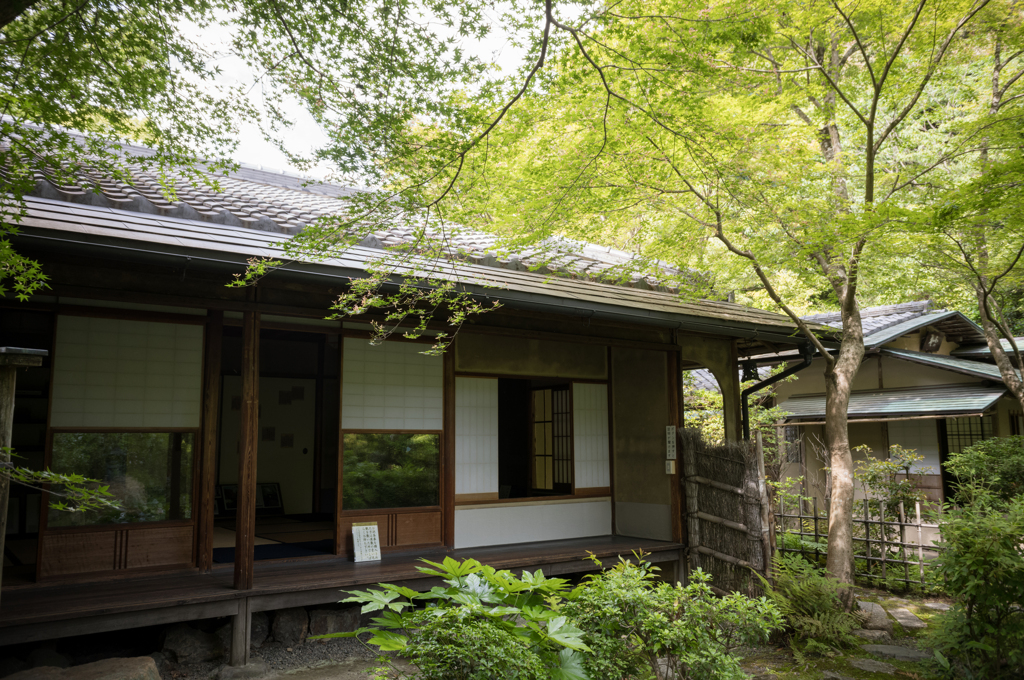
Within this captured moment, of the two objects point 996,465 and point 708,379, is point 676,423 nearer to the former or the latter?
point 996,465

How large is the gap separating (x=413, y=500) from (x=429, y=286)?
9.04 feet

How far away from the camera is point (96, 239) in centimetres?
450

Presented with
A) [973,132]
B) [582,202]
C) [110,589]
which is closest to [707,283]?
[582,202]

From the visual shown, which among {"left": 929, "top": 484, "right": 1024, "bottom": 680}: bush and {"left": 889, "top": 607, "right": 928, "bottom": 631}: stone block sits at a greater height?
{"left": 929, "top": 484, "right": 1024, "bottom": 680}: bush

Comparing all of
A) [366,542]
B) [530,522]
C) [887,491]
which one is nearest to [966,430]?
[887,491]

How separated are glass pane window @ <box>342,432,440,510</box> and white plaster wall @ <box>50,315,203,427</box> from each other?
1.59m

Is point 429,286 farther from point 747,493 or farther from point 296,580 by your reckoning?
point 747,493

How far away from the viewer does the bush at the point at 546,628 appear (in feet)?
8.75

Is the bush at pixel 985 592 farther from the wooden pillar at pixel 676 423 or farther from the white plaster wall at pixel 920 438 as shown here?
the white plaster wall at pixel 920 438

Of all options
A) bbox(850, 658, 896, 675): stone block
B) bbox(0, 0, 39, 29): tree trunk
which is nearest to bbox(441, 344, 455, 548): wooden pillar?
bbox(850, 658, 896, 675): stone block

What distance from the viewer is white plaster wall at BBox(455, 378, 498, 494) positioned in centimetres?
784

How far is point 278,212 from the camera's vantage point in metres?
6.86

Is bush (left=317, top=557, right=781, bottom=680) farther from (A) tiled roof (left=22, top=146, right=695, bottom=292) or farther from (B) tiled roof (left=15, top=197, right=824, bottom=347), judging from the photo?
Result: (B) tiled roof (left=15, top=197, right=824, bottom=347)

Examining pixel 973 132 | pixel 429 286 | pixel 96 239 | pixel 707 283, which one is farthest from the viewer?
pixel 707 283
